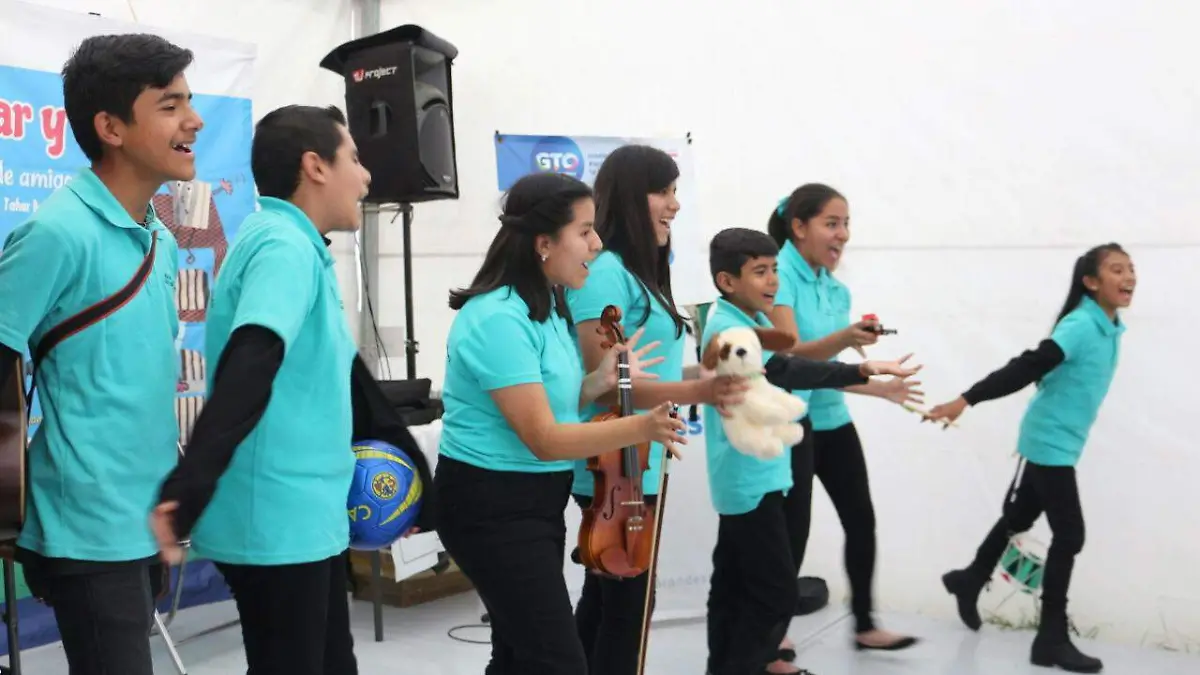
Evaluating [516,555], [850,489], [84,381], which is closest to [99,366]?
[84,381]

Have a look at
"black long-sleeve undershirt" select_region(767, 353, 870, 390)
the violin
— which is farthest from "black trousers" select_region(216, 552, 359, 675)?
"black long-sleeve undershirt" select_region(767, 353, 870, 390)

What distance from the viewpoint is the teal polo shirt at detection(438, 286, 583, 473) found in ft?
6.75

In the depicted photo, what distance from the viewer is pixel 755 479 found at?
2.95m

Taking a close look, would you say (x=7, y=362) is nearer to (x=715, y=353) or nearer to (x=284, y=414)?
(x=284, y=414)

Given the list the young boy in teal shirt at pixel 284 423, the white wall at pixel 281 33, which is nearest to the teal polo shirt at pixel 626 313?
the young boy in teal shirt at pixel 284 423

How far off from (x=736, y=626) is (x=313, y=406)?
1708 millimetres

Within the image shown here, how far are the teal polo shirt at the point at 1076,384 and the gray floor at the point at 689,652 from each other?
704 millimetres

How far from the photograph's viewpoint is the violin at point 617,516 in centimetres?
235

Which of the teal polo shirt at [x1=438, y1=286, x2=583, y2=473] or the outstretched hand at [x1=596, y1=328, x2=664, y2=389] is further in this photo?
the outstretched hand at [x1=596, y1=328, x2=664, y2=389]

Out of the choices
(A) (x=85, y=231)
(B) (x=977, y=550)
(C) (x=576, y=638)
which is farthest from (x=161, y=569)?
(B) (x=977, y=550)

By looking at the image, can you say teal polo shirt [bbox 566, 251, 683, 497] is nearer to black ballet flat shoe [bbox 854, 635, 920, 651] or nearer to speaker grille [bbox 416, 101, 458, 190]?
black ballet flat shoe [bbox 854, 635, 920, 651]

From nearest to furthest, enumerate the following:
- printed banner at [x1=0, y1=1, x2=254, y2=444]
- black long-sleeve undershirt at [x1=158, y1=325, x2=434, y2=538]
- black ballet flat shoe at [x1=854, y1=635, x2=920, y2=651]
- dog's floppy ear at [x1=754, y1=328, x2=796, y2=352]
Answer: black long-sleeve undershirt at [x1=158, y1=325, x2=434, y2=538] → dog's floppy ear at [x1=754, y1=328, x2=796, y2=352] → printed banner at [x1=0, y1=1, x2=254, y2=444] → black ballet flat shoe at [x1=854, y1=635, x2=920, y2=651]

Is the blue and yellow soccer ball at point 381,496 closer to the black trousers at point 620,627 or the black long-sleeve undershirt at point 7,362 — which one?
the black long-sleeve undershirt at point 7,362

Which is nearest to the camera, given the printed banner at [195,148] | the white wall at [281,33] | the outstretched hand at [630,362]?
the outstretched hand at [630,362]
